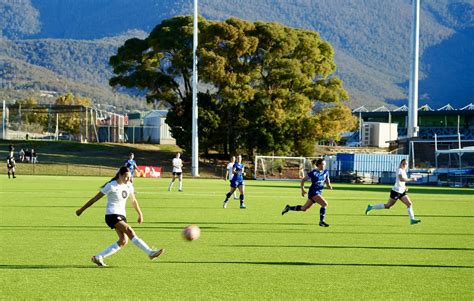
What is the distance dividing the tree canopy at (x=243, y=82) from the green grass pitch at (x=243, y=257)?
45836 mm

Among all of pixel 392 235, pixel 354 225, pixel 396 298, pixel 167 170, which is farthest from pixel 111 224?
pixel 167 170

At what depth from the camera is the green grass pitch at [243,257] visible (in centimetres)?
1221

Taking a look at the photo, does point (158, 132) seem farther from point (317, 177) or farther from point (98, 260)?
point (98, 260)

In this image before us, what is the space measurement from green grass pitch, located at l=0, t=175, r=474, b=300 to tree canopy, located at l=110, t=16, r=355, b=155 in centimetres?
4584

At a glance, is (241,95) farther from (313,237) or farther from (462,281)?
(462,281)

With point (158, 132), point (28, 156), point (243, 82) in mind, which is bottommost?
point (28, 156)

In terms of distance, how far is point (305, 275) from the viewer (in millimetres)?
13703

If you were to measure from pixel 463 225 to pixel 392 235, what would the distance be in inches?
182

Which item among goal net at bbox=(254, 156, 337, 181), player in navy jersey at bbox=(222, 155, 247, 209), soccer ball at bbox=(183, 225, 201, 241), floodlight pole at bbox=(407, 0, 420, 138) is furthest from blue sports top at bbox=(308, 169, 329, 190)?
floodlight pole at bbox=(407, 0, 420, 138)

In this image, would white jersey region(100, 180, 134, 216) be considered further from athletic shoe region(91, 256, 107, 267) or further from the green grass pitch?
the green grass pitch

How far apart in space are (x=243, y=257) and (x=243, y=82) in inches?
2306

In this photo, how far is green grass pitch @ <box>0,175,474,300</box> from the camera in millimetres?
12211

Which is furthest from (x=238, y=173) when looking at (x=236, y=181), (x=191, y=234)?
(x=191, y=234)

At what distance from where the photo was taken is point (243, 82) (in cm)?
7394
